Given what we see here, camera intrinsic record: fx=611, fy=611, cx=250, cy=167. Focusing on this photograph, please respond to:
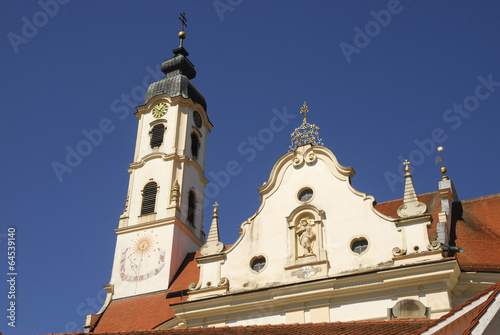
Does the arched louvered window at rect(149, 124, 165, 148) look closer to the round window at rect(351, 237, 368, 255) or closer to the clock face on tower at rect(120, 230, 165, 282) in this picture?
the clock face on tower at rect(120, 230, 165, 282)

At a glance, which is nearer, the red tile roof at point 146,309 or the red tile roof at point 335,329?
the red tile roof at point 335,329

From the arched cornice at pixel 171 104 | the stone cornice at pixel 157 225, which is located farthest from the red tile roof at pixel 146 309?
the arched cornice at pixel 171 104

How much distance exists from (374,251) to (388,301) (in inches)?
59.9

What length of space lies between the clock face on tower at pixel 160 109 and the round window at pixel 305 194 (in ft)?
38.3

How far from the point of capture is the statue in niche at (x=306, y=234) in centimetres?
1805

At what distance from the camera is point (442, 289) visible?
51.3 feet

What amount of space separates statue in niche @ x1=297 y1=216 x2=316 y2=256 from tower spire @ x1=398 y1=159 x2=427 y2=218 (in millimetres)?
2666

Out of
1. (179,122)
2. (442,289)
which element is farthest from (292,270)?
(179,122)

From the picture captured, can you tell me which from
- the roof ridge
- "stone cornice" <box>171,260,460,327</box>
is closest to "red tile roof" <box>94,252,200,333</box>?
"stone cornice" <box>171,260,460,327</box>

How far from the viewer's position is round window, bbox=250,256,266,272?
1872 cm

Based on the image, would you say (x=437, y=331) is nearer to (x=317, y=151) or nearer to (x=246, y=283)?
(x=246, y=283)

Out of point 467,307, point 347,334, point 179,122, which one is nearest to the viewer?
point 467,307

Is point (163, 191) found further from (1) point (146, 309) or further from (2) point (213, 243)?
(2) point (213, 243)

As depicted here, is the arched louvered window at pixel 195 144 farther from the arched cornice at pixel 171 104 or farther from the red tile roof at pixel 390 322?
the red tile roof at pixel 390 322
